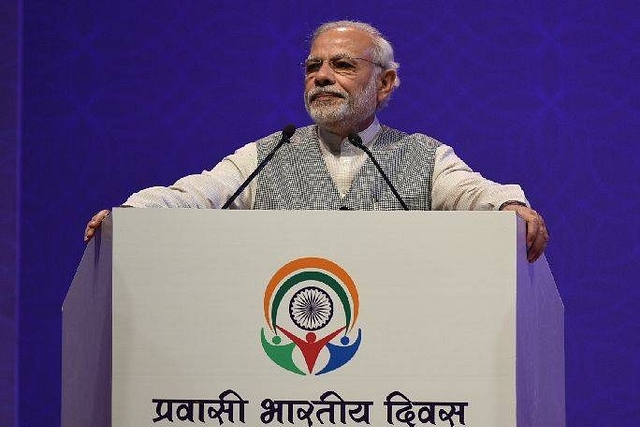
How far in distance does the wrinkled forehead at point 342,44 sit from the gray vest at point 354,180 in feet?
0.73

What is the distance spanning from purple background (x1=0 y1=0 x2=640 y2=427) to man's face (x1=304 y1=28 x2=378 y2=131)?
0.74 meters

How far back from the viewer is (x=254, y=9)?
140 inches

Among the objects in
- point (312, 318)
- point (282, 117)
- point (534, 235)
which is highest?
point (282, 117)

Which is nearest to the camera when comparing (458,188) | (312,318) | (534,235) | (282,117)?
(312,318)

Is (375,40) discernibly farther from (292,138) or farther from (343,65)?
(292,138)

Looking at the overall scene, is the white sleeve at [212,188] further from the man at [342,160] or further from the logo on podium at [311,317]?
the logo on podium at [311,317]

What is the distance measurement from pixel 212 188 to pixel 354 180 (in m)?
0.34

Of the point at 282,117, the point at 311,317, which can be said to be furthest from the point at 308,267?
the point at 282,117

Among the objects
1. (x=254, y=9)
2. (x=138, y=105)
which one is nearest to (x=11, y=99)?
(x=138, y=105)

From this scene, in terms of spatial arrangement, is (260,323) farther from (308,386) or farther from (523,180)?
(523,180)

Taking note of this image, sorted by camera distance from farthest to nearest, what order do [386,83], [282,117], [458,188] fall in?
[282,117], [386,83], [458,188]

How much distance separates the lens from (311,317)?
1.75 metres

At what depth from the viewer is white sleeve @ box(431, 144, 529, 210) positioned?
7.72 ft

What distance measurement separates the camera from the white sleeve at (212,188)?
238cm
